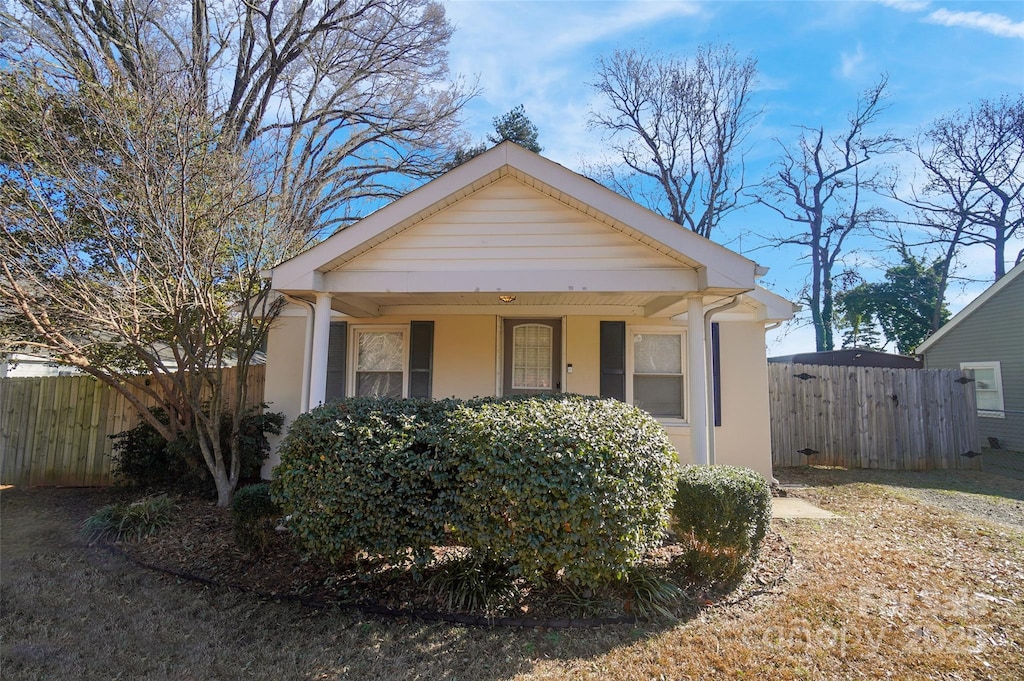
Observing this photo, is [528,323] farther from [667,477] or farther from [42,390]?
[42,390]

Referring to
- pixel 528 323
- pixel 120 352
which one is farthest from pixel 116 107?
pixel 528 323

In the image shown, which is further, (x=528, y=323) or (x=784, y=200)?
(x=784, y=200)

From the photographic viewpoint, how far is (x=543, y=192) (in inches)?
225

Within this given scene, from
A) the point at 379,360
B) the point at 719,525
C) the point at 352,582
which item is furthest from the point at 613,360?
the point at 352,582

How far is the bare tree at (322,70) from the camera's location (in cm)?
1089

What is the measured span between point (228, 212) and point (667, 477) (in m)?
5.84

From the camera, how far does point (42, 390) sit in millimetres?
8008

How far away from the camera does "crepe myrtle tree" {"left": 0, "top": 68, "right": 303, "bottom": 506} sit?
552 cm

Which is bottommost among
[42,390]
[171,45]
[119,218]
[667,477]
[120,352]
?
[667,477]

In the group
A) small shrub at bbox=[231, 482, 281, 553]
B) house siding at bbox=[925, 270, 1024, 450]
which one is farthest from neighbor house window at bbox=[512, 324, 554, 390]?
house siding at bbox=[925, 270, 1024, 450]

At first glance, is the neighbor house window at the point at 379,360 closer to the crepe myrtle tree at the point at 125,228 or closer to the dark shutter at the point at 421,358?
the dark shutter at the point at 421,358

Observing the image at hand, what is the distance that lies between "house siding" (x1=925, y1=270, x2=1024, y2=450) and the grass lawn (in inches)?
412

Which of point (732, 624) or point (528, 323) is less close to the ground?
point (528, 323)

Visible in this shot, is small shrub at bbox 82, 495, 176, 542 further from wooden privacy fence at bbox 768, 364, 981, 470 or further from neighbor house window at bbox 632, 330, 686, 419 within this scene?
wooden privacy fence at bbox 768, 364, 981, 470
